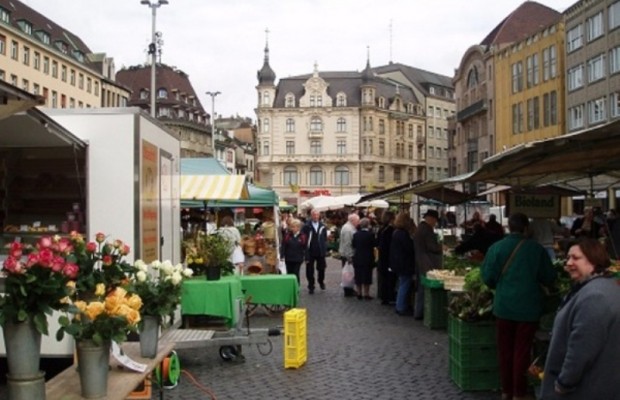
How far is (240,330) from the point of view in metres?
9.63

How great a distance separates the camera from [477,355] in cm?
788

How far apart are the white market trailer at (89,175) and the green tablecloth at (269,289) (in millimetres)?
2502

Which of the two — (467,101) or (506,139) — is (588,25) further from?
(467,101)

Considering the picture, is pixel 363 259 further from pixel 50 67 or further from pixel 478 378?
pixel 50 67

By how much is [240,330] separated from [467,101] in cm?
6971

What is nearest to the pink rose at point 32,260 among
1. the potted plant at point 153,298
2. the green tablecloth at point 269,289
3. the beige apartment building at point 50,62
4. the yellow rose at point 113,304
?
the yellow rose at point 113,304

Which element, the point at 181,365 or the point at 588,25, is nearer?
the point at 181,365

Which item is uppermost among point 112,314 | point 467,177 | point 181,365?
point 467,177

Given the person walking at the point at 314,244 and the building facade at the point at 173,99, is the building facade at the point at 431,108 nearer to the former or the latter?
the building facade at the point at 173,99

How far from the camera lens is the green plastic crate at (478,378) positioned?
7.86 metres

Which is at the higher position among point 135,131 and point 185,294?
point 135,131

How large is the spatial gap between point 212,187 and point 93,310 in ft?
39.1

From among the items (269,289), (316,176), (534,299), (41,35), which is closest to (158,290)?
(534,299)

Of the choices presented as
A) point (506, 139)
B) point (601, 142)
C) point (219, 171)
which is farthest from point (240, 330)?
point (506, 139)
